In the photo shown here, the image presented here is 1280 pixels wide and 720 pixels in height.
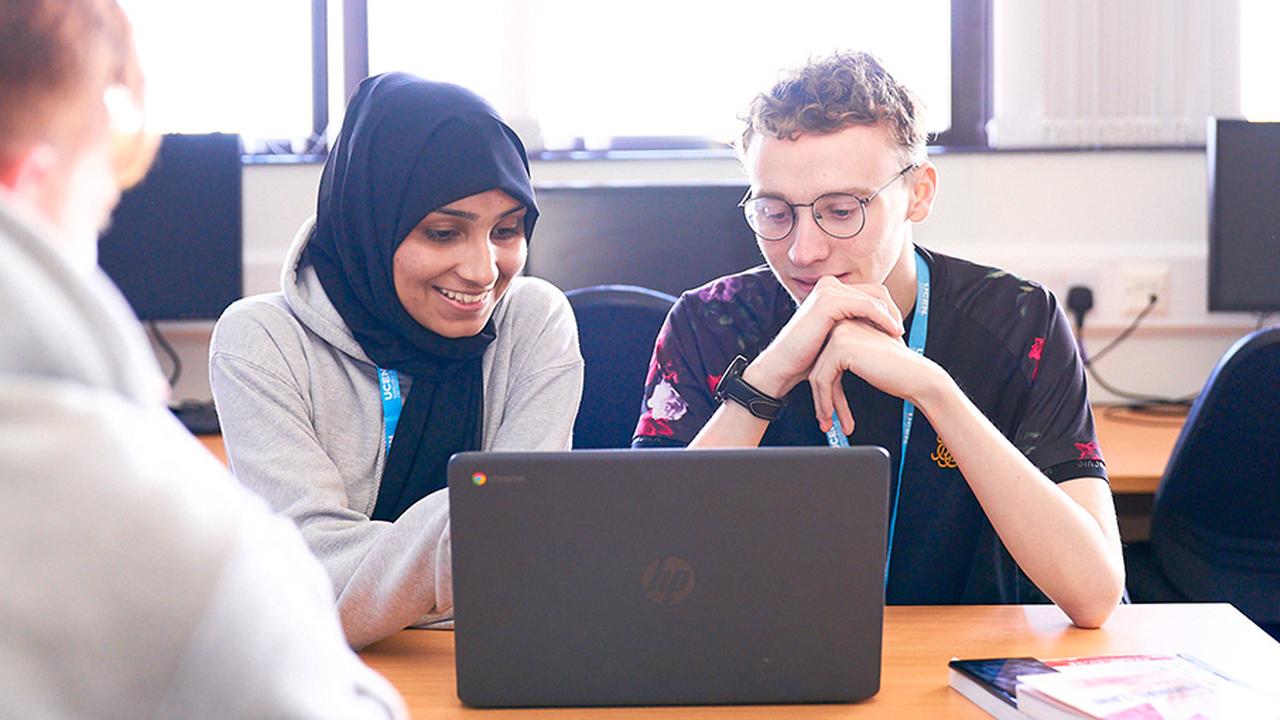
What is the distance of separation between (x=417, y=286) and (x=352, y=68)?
172cm

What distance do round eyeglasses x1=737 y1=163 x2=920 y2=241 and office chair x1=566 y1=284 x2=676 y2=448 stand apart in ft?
1.24

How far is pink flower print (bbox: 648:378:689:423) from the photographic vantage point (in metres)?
1.58

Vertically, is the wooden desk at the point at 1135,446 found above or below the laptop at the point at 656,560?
below

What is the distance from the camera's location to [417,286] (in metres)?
1.61

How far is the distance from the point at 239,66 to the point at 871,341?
7.56 ft

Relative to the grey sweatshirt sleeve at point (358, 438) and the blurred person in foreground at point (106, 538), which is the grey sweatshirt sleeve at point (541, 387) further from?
the blurred person in foreground at point (106, 538)

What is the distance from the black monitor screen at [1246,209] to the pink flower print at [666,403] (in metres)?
1.60

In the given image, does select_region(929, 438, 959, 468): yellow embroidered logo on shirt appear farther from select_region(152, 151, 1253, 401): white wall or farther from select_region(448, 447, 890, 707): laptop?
select_region(152, 151, 1253, 401): white wall

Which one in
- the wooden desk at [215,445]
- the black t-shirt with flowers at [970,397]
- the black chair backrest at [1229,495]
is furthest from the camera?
the wooden desk at [215,445]

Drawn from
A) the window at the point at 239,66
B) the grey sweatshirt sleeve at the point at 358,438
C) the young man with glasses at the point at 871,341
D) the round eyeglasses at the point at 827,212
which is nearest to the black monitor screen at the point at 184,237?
the window at the point at 239,66

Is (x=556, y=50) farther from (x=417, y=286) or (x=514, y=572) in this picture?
(x=514, y=572)

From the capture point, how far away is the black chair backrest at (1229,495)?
6.27ft

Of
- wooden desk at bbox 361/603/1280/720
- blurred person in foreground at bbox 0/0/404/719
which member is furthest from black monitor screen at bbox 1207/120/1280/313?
blurred person in foreground at bbox 0/0/404/719

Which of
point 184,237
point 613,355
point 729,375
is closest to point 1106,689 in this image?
point 729,375
